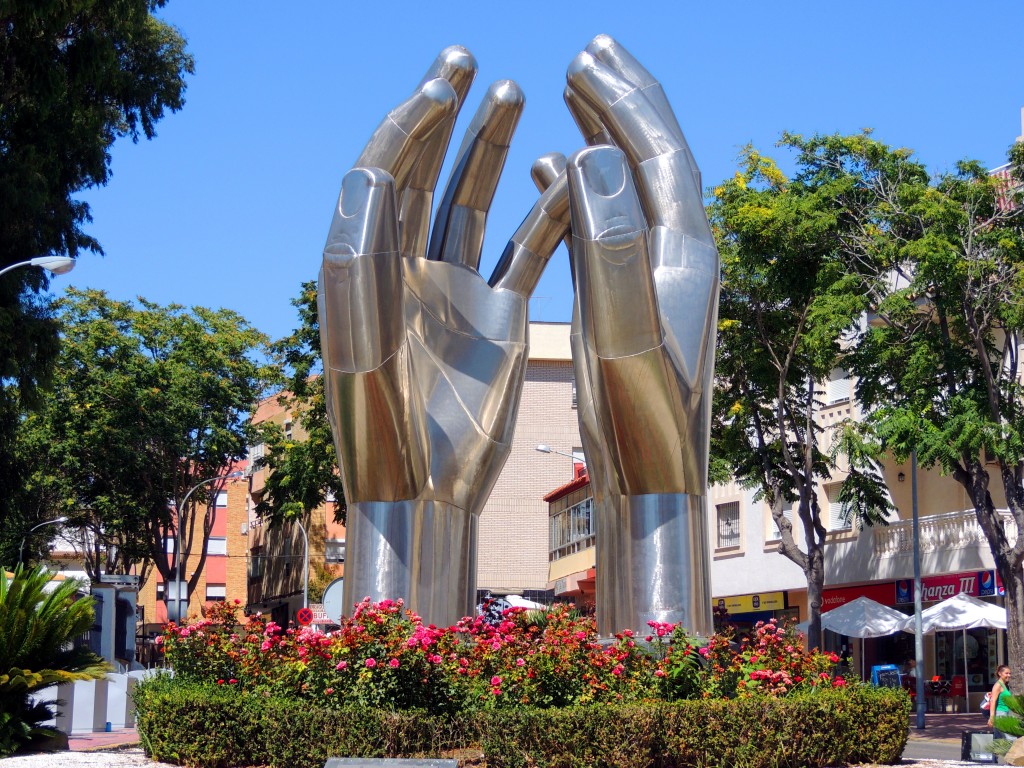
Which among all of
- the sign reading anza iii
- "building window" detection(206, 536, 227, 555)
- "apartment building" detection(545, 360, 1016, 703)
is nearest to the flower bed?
"apartment building" detection(545, 360, 1016, 703)

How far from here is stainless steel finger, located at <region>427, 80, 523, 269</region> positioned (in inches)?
575

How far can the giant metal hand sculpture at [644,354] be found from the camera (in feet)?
41.4

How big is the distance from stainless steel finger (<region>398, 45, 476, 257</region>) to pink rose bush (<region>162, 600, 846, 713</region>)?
4495mm

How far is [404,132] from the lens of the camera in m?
Result: 13.6

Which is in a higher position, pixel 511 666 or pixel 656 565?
pixel 656 565

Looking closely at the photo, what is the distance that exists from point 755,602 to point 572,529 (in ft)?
27.6

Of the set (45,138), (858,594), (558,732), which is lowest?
(558,732)

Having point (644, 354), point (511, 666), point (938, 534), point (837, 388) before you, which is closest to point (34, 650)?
point (511, 666)

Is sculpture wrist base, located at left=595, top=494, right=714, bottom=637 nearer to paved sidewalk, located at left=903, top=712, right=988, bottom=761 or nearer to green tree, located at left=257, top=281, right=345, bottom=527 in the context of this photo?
paved sidewalk, located at left=903, top=712, right=988, bottom=761

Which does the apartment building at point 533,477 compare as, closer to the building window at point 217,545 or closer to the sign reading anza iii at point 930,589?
the sign reading anza iii at point 930,589

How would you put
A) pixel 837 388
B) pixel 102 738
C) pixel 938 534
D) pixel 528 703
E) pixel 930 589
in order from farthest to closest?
pixel 837 388 → pixel 930 589 → pixel 938 534 → pixel 102 738 → pixel 528 703

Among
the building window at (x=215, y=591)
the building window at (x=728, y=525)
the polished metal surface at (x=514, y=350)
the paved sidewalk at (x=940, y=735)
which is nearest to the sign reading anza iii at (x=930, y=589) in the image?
the paved sidewalk at (x=940, y=735)

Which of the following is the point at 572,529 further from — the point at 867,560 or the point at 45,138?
the point at 45,138

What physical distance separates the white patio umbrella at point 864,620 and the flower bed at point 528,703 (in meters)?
17.9
